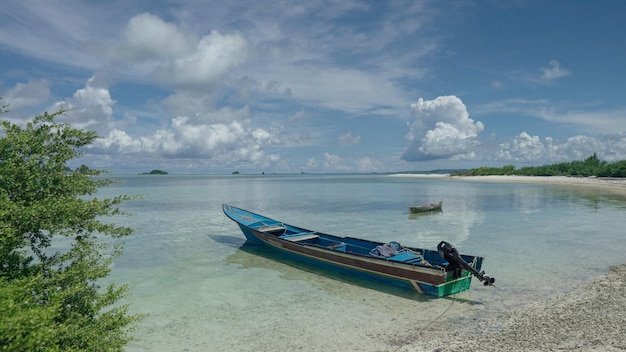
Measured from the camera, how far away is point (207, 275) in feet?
52.7

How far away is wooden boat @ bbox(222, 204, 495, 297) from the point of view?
1225 cm

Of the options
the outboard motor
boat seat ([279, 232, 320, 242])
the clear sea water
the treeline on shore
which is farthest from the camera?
the treeline on shore

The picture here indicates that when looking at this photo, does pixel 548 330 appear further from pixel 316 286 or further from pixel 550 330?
pixel 316 286

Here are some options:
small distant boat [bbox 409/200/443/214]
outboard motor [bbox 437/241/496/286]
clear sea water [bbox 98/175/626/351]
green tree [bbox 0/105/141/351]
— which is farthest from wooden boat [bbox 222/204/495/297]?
small distant boat [bbox 409/200/443/214]

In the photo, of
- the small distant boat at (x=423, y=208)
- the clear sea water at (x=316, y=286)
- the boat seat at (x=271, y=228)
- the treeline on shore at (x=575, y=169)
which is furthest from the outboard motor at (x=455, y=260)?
the treeline on shore at (x=575, y=169)

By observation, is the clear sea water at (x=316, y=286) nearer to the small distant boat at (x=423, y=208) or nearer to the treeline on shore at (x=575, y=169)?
the small distant boat at (x=423, y=208)

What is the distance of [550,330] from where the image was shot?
9008mm

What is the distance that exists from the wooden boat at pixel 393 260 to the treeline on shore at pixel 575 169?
87807mm

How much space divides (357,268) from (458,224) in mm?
18418

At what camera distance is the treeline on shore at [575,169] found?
268 ft

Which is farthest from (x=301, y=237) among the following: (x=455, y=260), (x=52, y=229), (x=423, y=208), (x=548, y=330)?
(x=423, y=208)

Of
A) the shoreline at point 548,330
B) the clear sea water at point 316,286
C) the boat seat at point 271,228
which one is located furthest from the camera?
the boat seat at point 271,228

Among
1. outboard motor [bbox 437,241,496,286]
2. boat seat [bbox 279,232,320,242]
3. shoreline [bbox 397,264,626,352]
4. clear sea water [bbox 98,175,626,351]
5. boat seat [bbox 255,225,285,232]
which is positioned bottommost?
clear sea water [bbox 98,175,626,351]

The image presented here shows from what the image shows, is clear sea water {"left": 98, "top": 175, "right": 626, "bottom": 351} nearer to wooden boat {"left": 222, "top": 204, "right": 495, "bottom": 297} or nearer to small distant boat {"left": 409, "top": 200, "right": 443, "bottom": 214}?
wooden boat {"left": 222, "top": 204, "right": 495, "bottom": 297}
